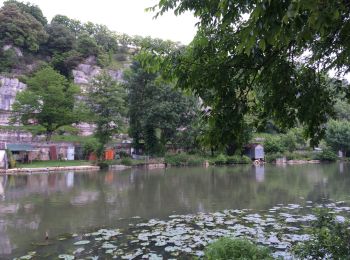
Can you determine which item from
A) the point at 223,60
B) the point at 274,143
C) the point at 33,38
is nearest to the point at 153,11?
the point at 223,60

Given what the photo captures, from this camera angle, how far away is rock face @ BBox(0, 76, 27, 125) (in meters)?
48.7

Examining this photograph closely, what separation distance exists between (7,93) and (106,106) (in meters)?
19.8

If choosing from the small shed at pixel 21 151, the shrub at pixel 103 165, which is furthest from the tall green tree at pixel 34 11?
the shrub at pixel 103 165

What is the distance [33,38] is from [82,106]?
1074 inches

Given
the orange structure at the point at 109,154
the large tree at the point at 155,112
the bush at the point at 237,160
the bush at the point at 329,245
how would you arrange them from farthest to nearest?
1. the bush at the point at 237,160
2. the large tree at the point at 155,112
3. the orange structure at the point at 109,154
4. the bush at the point at 329,245

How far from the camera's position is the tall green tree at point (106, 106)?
40.0 metres

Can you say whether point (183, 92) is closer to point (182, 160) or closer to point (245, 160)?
point (182, 160)

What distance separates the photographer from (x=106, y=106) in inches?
1571

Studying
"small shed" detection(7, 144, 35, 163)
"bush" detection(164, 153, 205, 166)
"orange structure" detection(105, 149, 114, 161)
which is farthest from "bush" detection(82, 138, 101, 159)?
"bush" detection(164, 153, 205, 166)

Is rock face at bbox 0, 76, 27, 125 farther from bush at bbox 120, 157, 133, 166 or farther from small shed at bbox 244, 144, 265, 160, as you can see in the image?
small shed at bbox 244, 144, 265, 160

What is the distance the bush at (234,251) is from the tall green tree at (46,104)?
35.6m

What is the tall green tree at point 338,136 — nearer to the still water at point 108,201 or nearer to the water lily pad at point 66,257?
the still water at point 108,201

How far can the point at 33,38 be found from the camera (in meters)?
62.2

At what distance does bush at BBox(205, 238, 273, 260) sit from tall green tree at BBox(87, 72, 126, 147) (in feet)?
112
